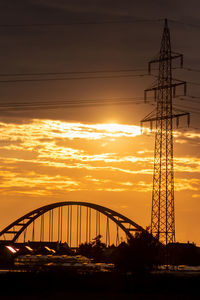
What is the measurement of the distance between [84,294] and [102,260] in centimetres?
9791

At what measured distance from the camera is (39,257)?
409 feet

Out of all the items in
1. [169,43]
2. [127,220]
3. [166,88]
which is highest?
[169,43]

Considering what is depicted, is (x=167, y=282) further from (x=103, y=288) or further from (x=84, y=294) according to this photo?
(x=84, y=294)

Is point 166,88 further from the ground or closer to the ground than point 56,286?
further from the ground

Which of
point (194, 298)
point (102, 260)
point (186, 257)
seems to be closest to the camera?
point (194, 298)

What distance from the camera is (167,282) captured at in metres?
Answer: 79.5

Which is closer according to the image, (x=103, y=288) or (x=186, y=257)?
(x=103, y=288)

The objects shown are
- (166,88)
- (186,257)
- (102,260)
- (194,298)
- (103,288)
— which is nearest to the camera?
(194,298)

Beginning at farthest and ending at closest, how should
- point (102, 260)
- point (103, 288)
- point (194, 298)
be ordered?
1. point (102, 260)
2. point (103, 288)
3. point (194, 298)

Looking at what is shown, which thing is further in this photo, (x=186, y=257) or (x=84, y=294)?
(x=186, y=257)

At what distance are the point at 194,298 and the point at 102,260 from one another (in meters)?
101

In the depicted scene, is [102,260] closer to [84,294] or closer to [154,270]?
[154,270]

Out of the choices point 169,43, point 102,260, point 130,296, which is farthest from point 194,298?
point 102,260

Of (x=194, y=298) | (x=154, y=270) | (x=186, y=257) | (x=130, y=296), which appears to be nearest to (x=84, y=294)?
(x=130, y=296)
